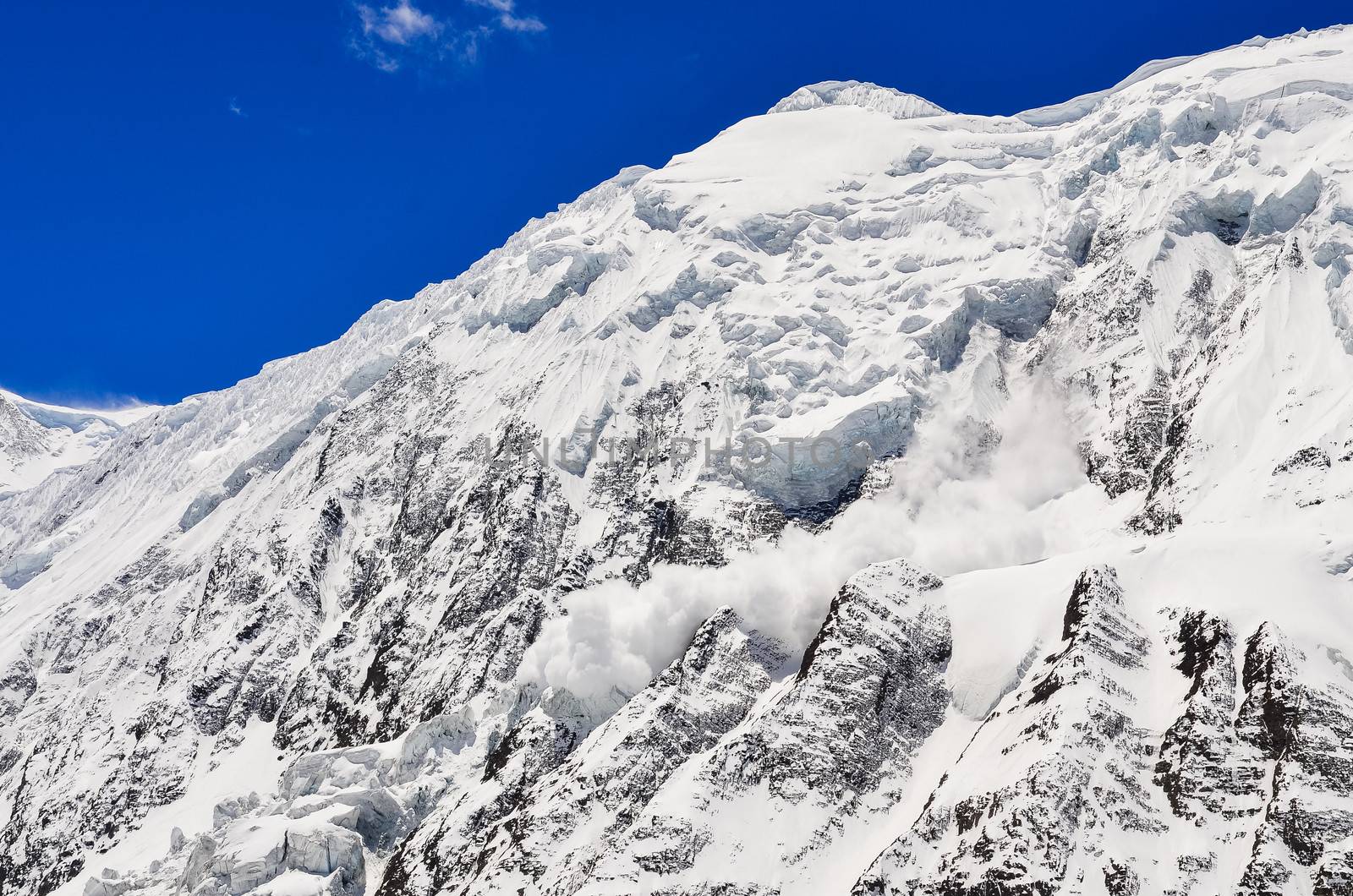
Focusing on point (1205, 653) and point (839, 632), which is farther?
point (839, 632)

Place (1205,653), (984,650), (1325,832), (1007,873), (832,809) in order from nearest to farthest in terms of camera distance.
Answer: (1325,832) < (1007,873) < (1205,653) < (832,809) < (984,650)

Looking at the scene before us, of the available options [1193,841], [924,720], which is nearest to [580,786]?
[924,720]

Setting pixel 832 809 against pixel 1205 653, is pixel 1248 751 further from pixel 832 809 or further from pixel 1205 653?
pixel 832 809

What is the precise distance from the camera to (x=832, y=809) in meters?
178

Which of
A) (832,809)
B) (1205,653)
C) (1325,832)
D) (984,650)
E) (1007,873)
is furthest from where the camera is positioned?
(984,650)

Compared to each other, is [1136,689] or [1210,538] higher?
[1210,538]

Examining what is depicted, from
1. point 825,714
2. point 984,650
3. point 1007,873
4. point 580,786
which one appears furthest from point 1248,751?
point 580,786

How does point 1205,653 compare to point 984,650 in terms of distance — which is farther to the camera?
point 984,650

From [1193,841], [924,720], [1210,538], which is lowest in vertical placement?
[1193,841]

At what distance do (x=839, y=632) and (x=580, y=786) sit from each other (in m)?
46.2

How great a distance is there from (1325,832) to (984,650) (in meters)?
58.1

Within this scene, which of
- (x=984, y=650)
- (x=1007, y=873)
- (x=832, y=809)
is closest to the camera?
(x=1007, y=873)

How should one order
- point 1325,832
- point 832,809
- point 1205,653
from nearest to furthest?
point 1325,832, point 1205,653, point 832,809

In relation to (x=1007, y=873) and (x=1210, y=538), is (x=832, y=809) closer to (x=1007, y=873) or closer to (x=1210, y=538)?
(x=1007, y=873)
